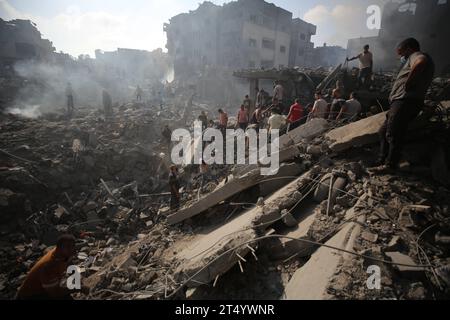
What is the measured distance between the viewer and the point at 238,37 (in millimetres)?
27031

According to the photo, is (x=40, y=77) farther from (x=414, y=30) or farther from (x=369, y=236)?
(x=414, y=30)

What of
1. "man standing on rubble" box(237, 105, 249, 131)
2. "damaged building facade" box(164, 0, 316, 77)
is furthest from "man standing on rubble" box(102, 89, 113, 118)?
"damaged building facade" box(164, 0, 316, 77)

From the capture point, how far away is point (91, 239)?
675 cm

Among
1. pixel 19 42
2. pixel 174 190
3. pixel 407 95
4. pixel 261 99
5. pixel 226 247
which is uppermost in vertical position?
pixel 19 42

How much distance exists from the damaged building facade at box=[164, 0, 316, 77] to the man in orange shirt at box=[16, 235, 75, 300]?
27.4 m

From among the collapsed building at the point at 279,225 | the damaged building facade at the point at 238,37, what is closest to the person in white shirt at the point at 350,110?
the collapsed building at the point at 279,225

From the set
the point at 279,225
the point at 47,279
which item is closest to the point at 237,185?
the point at 279,225

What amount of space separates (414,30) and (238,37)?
15.3m

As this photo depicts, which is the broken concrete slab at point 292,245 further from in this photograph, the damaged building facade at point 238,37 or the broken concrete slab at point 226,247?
the damaged building facade at point 238,37

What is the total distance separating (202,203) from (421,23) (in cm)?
2253

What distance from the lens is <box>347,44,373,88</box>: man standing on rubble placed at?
25.3ft

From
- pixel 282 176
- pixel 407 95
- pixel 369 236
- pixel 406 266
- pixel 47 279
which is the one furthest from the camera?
pixel 282 176
